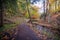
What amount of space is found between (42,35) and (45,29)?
5.2 inches

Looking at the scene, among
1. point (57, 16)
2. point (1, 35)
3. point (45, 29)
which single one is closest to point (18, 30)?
point (1, 35)

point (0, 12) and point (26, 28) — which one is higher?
point (0, 12)

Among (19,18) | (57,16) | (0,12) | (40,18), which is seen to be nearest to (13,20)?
(19,18)

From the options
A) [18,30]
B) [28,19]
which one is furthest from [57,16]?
[18,30]

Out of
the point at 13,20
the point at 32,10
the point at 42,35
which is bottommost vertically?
the point at 42,35

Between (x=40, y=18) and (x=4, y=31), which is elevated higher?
(x=40, y=18)

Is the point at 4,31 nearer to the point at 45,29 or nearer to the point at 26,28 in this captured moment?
the point at 26,28

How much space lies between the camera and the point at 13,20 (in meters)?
2.73

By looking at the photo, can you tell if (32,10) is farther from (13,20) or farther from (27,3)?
(13,20)

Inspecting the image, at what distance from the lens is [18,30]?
2.72m

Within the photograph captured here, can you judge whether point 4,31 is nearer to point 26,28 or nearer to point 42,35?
point 26,28

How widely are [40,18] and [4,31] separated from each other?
71 centimetres

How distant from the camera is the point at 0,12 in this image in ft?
9.12

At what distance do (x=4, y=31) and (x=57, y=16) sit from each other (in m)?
1.03
